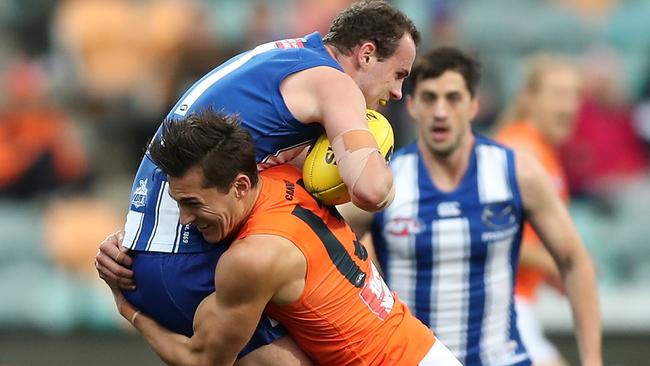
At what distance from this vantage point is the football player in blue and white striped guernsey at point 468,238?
5.57 meters

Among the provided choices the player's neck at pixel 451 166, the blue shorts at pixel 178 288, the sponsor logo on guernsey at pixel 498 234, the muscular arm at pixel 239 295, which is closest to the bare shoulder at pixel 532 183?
the sponsor logo on guernsey at pixel 498 234

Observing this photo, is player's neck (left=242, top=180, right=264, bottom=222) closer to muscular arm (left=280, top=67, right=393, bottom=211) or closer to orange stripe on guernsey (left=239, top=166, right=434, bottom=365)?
orange stripe on guernsey (left=239, top=166, right=434, bottom=365)

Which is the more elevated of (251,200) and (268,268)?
(251,200)

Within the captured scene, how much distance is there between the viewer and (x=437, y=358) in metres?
4.52

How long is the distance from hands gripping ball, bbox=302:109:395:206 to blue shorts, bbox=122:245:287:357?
1.27 feet

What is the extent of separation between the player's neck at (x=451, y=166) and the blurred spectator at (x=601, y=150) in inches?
177

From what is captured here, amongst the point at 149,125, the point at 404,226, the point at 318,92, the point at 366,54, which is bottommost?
the point at 404,226

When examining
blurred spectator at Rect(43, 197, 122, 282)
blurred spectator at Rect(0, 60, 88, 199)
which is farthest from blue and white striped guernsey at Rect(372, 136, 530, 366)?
blurred spectator at Rect(0, 60, 88, 199)

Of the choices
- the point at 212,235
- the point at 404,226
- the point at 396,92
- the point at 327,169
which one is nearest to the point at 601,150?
the point at 404,226

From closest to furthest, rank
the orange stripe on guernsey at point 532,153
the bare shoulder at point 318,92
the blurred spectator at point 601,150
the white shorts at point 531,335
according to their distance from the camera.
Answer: the bare shoulder at point 318,92, the white shorts at point 531,335, the orange stripe on guernsey at point 532,153, the blurred spectator at point 601,150

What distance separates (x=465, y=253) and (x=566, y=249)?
46cm

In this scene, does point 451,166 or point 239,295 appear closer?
point 239,295

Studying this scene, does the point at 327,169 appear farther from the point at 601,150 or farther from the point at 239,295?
the point at 601,150

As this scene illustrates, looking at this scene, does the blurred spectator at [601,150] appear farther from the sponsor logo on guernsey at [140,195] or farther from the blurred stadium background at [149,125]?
the sponsor logo on guernsey at [140,195]
